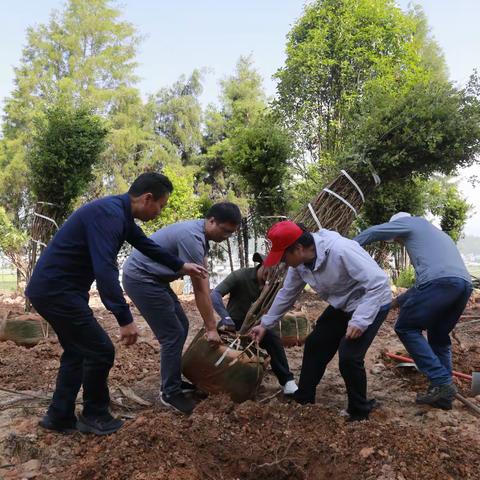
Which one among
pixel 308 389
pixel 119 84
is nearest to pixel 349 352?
pixel 308 389

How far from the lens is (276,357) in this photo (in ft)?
13.3

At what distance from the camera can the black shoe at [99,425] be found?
303 centimetres

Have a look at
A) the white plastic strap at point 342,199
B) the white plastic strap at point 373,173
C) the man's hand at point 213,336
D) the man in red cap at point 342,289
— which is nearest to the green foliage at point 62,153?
the white plastic strap at point 342,199

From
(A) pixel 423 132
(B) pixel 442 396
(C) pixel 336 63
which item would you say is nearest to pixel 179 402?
(B) pixel 442 396

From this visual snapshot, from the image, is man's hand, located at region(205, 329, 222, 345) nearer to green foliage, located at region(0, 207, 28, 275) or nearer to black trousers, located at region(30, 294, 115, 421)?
black trousers, located at region(30, 294, 115, 421)

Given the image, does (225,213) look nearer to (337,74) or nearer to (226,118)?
(337,74)

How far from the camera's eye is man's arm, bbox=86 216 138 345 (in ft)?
8.93

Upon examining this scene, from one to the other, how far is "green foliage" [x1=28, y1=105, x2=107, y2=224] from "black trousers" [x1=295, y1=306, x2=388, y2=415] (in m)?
4.72

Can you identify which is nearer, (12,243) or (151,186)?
(151,186)

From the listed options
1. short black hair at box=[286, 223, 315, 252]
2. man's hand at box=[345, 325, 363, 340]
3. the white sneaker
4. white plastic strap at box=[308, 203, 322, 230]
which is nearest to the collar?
short black hair at box=[286, 223, 315, 252]

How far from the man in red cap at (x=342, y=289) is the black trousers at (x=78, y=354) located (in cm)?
115

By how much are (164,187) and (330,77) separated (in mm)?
9743

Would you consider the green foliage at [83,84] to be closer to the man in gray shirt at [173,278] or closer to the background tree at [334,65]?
the background tree at [334,65]

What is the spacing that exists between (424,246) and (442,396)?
1.08 metres
